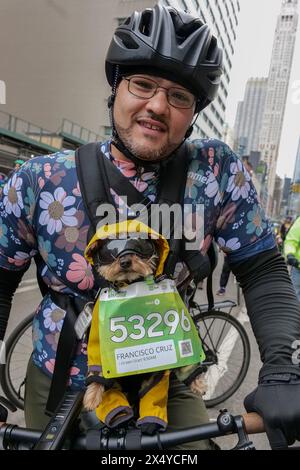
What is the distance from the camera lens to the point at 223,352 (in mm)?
3775

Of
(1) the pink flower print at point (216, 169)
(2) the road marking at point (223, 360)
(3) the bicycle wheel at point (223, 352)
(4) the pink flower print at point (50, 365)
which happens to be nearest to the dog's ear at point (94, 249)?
(4) the pink flower print at point (50, 365)

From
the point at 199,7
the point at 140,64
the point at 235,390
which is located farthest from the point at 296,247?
the point at 199,7

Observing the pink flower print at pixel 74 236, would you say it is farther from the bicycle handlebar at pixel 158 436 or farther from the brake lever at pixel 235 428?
the brake lever at pixel 235 428

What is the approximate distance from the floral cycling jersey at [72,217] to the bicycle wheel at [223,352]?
2078 mm

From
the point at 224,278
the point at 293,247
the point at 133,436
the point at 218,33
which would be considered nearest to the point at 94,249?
the point at 133,436

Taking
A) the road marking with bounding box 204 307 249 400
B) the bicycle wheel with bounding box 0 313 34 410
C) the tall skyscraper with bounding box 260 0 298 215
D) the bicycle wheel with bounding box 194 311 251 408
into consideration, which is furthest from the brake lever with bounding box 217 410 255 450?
the tall skyscraper with bounding box 260 0 298 215

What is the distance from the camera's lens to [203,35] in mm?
1565

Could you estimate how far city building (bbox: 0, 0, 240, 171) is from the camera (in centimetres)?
2811

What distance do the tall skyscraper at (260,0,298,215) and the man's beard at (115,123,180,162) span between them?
220 ft

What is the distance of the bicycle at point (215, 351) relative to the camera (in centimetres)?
309

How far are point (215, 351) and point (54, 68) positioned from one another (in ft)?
112

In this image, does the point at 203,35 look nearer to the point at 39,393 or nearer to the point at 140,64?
the point at 140,64

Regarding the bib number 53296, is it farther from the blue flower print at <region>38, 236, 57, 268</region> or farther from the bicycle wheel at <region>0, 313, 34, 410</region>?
the bicycle wheel at <region>0, 313, 34, 410</region>

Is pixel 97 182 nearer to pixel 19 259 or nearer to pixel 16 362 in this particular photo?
pixel 19 259
